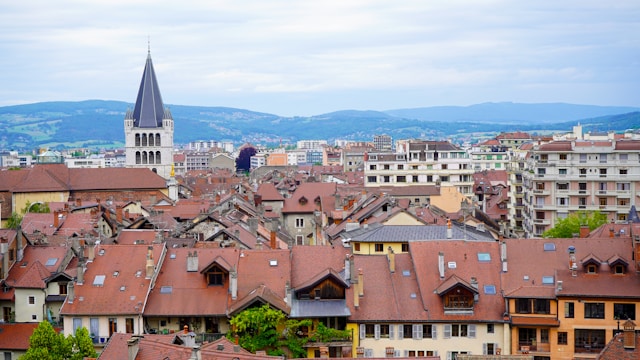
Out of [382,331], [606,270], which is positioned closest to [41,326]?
[382,331]

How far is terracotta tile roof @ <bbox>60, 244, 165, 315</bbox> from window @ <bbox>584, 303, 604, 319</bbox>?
26.2 m

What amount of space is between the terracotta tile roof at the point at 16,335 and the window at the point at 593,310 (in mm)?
33339

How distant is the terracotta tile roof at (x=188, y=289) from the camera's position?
5478cm

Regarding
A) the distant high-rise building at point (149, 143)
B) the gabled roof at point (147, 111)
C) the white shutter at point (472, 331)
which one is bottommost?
the white shutter at point (472, 331)

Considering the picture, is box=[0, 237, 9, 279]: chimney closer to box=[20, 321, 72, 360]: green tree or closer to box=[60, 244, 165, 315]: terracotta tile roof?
box=[60, 244, 165, 315]: terracotta tile roof

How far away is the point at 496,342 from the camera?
176ft

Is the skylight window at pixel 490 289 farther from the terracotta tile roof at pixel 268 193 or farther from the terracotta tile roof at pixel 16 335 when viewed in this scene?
the terracotta tile roof at pixel 268 193

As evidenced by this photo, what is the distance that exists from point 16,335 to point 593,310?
1384 inches

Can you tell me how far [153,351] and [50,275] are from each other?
2524cm

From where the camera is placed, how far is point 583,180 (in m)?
103

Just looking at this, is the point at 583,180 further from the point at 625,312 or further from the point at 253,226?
the point at 625,312

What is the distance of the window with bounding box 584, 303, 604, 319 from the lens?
2100 inches

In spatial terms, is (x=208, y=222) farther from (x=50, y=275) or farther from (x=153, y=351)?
(x=153, y=351)

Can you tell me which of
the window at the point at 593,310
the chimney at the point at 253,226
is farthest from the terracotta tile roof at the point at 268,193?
the window at the point at 593,310
